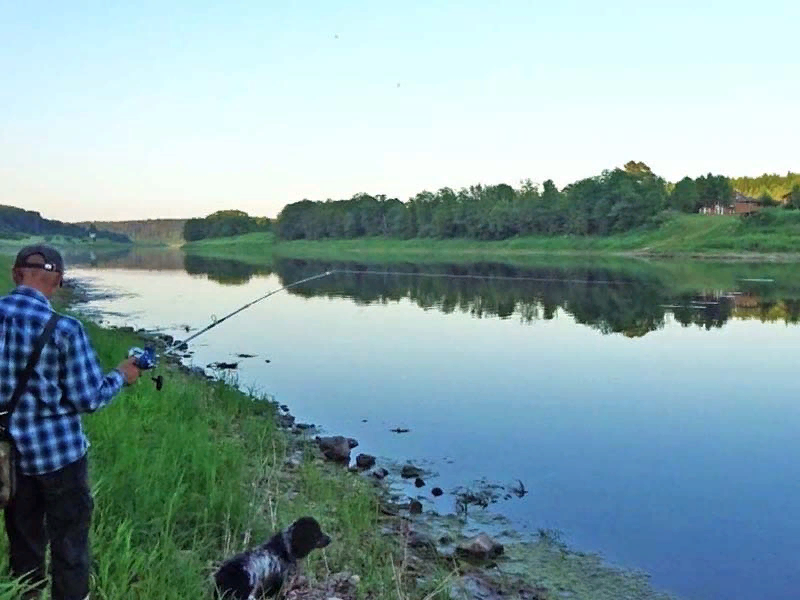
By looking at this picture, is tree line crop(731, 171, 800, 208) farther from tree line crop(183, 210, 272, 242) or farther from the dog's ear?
the dog's ear

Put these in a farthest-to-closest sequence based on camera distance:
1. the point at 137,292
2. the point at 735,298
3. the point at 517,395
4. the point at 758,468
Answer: the point at 137,292 → the point at 735,298 → the point at 517,395 → the point at 758,468

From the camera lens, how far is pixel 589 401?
14.9m

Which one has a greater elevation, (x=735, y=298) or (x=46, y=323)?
(x=46, y=323)

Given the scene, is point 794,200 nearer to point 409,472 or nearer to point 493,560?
point 409,472

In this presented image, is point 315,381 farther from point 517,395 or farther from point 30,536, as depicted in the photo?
point 30,536

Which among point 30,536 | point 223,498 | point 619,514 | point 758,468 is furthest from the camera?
point 758,468

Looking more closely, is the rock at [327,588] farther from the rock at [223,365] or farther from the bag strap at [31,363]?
the rock at [223,365]

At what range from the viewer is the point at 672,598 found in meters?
7.03

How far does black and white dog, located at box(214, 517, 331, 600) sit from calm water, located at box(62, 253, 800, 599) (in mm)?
3865

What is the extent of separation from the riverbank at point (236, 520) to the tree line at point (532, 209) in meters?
84.8

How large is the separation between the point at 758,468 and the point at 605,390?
5180 mm

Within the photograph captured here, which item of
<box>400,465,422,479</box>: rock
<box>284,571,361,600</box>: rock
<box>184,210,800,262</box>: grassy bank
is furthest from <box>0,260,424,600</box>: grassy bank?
<box>184,210,800,262</box>: grassy bank

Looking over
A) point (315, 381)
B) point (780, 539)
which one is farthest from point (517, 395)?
point (780, 539)

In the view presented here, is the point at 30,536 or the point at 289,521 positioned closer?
the point at 30,536
